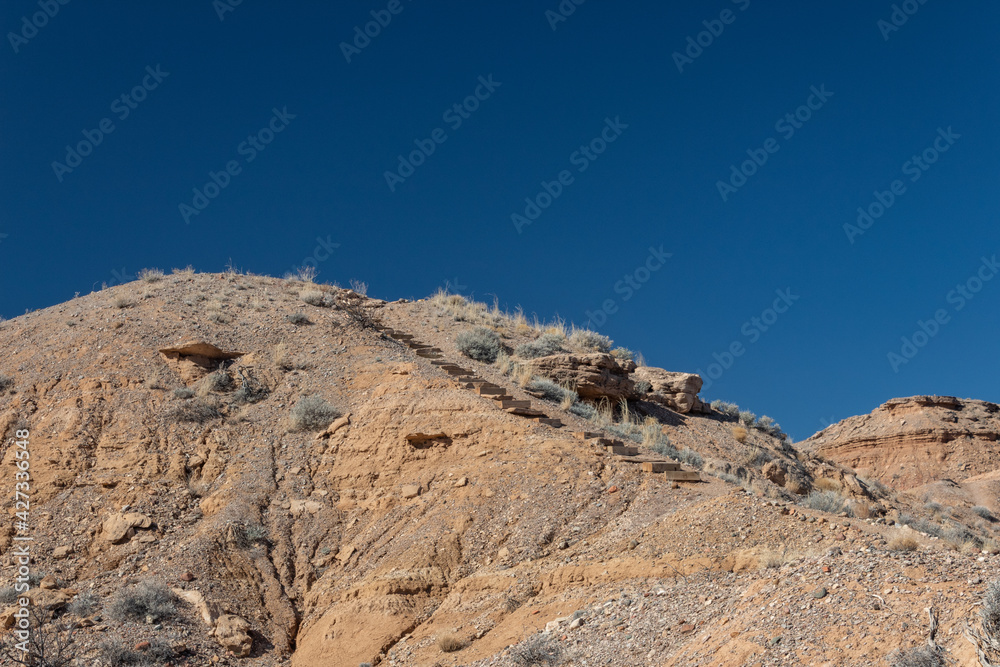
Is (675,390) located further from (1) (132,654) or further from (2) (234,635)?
(1) (132,654)

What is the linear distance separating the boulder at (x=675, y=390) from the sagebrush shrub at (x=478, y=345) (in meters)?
4.34

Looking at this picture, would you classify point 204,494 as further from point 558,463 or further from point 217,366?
point 558,463

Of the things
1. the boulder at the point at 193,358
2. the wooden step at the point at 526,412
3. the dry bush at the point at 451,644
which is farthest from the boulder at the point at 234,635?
the boulder at the point at 193,358

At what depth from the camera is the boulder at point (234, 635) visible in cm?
945

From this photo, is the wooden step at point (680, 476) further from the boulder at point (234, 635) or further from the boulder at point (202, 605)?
the boulder at point (202, 605)

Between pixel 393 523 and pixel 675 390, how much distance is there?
11574mm

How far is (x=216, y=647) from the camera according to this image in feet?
30.9

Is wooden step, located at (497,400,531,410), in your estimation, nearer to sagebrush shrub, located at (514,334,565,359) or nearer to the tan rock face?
sagebrush shrub, located at (514,334,565,359)

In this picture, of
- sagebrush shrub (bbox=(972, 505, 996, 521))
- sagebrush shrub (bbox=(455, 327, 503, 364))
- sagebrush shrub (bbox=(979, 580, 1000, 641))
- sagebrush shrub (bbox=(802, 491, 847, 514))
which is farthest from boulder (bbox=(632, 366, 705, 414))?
sagebrush shrub (bbox=(979, 580, 1000, 641))

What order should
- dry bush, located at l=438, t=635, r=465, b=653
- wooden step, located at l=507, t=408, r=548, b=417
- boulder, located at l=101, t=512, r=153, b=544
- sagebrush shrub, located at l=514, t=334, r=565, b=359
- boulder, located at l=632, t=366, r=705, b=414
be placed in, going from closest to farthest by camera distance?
dry bush, located at l=438, t=635, r=465, b=653 → boulder, located at l=101, t=512, r=153, b=544 → wooden step, located at l=507, t=408, r=548, b=417 → boulder, located at l=632, t=366, r=705, b=414 → sagebrush shrub, located at l=514, t=334, r=565, b=359

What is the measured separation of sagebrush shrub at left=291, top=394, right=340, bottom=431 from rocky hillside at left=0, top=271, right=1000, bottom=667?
5cm

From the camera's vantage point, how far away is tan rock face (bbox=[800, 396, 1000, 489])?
109ft

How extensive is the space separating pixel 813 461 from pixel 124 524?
16.9 m

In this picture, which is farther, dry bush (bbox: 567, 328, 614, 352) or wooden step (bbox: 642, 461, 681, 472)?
dry bush (bbox: 567, 328, 614, 352)
